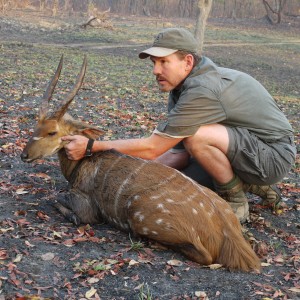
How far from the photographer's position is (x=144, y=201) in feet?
15.1

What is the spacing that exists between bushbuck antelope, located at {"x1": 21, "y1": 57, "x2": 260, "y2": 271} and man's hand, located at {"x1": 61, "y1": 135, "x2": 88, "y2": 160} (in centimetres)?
10

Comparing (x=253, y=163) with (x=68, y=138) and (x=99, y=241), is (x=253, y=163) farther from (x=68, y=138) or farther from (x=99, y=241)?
(x=68, y=138)

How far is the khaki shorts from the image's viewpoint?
16.4ft

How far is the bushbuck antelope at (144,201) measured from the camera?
14.2 feet

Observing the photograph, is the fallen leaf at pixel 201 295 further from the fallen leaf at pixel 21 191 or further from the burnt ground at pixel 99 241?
the fallen leaf at pixel 21 191

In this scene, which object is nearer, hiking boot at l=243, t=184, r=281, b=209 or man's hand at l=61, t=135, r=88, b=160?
man's hand at l=61, t=135, r=88, b=160

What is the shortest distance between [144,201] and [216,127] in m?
0.96

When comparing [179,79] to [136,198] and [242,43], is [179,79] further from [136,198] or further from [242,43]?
[242,43]

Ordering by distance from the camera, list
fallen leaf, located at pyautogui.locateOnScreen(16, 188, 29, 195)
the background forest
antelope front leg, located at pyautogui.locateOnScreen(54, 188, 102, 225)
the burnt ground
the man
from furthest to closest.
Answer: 1. the background forest
2. fallen leaf, located at pyautogui.locateOnScreen(16, 188, 29, 195)
3. antelope front leg, located at pyautogui.locateOnScreen(54, 188, 102, 225)
4. the man
5. the burnt ground

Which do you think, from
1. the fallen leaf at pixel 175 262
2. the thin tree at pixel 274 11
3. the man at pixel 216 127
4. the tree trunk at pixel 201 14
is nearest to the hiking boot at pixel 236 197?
the man at pixel 216 127

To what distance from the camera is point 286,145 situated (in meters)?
5.31

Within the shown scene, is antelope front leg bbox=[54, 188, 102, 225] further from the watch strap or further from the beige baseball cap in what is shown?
the beige baseball cap

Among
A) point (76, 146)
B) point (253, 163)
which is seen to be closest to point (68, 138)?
point (76, 146)

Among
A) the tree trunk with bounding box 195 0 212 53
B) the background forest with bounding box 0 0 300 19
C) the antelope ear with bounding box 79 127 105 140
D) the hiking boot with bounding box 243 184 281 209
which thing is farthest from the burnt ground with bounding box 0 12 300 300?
the background forest with bounding box 0 0 300 19
